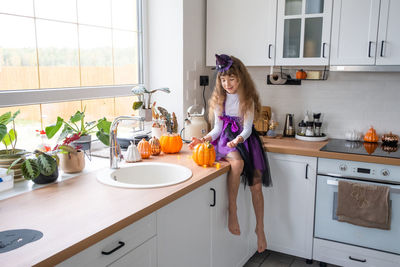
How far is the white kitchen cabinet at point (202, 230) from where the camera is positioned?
5.37 ft

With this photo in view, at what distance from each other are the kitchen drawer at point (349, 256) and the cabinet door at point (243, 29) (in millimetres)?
1340

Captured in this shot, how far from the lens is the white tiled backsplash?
2684 mm

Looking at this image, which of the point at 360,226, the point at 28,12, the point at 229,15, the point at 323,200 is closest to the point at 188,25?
the point at 229,15

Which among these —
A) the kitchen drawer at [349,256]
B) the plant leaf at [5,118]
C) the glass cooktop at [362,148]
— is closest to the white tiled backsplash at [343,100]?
the glass cooktop at [362,148]

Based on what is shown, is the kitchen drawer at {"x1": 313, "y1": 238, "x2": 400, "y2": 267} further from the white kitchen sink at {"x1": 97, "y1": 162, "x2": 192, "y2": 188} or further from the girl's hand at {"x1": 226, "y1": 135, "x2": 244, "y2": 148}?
the white kitchen sink at {"x1": 97, "y1": 162, "x2": 192, "y2": 188}

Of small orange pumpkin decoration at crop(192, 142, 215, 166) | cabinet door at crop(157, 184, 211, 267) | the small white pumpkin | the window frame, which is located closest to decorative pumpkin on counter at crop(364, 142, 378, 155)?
small orange pumpkin decoration at crop(192, 142, 215, 166)

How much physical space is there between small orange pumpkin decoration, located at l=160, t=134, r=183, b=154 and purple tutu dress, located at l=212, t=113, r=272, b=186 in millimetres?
247

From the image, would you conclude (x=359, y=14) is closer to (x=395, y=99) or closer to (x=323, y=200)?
(x=395, y=99)

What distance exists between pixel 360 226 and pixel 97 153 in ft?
5.66

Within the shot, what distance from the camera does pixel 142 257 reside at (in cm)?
147

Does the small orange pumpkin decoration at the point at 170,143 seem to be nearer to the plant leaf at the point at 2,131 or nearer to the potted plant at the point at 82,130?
the potted plant at the point at 82,130

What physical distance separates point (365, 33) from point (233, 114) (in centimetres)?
100

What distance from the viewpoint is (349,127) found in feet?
9.30

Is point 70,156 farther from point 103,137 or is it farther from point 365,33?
point 365,33
